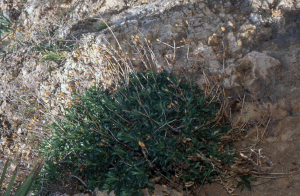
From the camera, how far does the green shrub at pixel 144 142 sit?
2.85 metres

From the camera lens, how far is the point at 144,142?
115 inches

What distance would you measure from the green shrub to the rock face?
483 millimetres

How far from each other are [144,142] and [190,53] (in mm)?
2029

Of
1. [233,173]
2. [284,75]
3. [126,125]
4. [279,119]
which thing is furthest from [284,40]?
[126,125]

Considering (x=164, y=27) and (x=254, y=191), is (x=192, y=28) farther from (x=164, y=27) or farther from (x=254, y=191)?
(x=254, y=191)

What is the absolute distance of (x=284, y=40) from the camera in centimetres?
416

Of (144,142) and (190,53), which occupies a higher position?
(190,53)

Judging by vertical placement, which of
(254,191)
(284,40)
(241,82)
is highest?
(284,40)

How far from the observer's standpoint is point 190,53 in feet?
14.3

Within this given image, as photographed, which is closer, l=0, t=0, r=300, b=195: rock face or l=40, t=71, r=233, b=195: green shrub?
l=40, t=71, r=233, b=195: green shrub

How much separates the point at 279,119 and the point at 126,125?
6.53 feet

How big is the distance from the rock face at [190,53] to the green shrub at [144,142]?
483 mm

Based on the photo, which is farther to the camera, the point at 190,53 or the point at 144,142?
the point at 190,53

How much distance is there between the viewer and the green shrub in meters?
2.85
